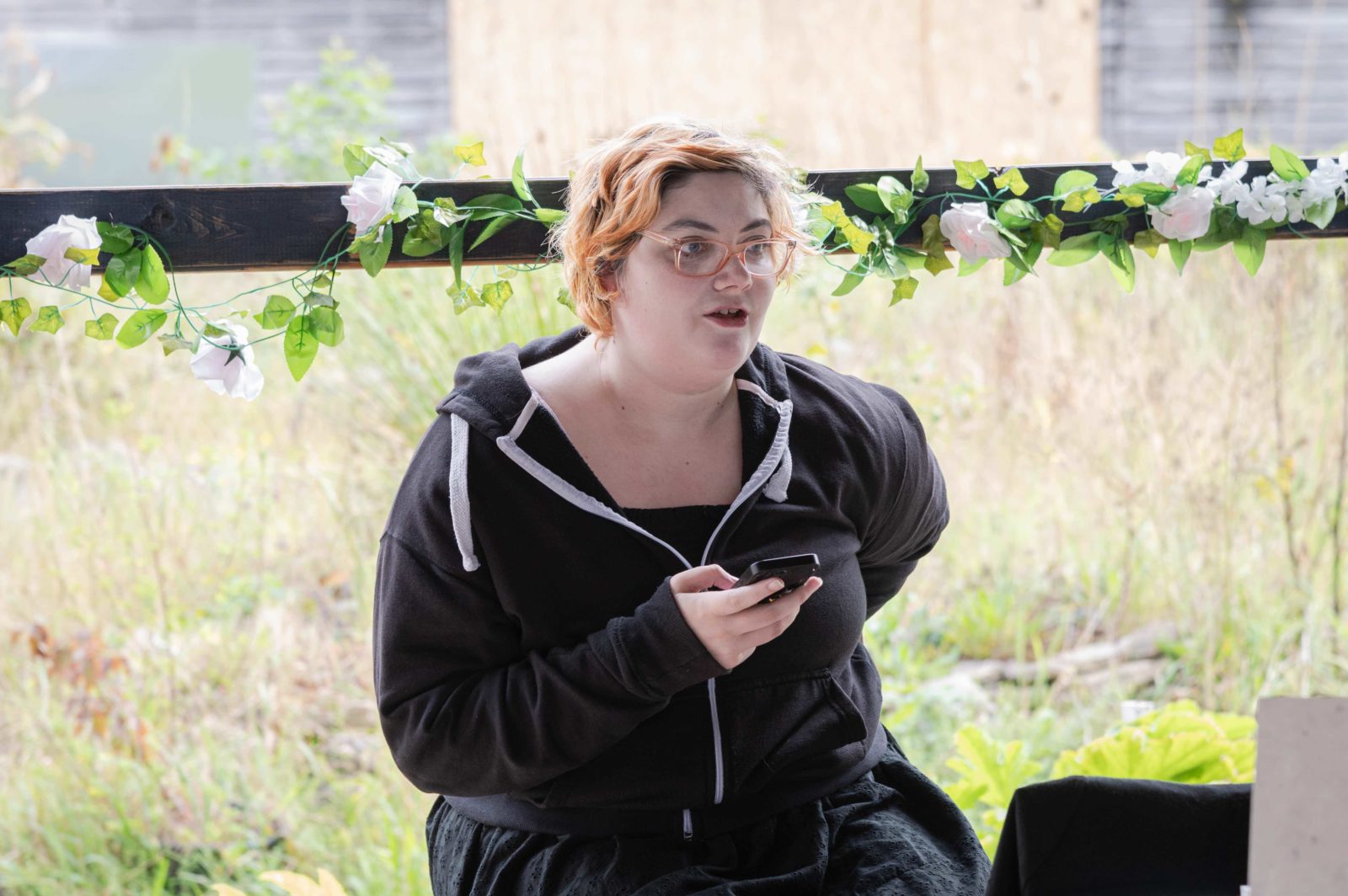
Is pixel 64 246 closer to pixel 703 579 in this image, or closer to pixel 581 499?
pixel 581 499

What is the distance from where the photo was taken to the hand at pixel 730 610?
135 centimetres

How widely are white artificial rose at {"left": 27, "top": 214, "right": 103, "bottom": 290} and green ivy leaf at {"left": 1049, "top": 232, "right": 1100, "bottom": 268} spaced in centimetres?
127

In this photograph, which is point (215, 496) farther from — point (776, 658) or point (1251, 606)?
point (1251, 606)

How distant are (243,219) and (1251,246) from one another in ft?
4.59

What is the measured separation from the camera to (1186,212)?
183 centimetres

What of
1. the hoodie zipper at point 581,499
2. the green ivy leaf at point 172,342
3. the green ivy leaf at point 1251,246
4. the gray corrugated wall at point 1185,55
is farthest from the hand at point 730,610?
the gray corrugated wall at point 1185,55

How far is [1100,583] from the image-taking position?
3508mm

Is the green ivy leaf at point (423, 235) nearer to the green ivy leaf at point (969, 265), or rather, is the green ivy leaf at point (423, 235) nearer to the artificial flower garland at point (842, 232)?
the artificial flower garland at point (842, 232)

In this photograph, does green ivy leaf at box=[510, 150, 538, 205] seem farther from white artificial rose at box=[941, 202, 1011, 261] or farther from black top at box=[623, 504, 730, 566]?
white artificial rose at box=[941, 202, 1011, 261]

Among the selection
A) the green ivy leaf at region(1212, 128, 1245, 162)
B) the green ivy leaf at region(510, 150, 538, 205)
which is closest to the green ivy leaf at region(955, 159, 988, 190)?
the green ivy leaf at region(1212, 128, 1245, 162)

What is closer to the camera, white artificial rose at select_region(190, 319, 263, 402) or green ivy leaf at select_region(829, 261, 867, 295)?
white artificial rose at select_region(190, 319, 263, 402)

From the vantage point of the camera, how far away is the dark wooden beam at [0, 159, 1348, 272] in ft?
5.16

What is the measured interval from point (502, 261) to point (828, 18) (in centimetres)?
632

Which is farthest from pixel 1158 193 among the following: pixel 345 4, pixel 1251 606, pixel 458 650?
pixel 345 4
